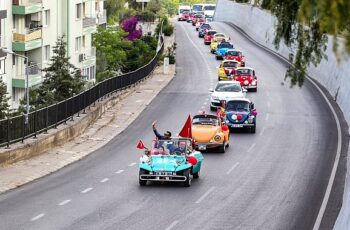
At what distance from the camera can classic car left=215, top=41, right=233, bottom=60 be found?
87438 millimetres

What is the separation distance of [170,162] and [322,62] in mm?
37443

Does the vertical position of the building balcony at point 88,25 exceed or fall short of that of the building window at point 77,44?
it exceeds it

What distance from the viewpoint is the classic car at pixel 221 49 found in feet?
287

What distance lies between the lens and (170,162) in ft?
97.7

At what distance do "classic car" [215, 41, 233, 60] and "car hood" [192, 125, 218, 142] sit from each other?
4845 centimetres

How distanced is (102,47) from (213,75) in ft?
76.0

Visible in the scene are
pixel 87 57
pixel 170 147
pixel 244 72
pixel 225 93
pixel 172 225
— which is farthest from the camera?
pixel 87 57

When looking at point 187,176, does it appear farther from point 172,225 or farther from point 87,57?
point 87,57

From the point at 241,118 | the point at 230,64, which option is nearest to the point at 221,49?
the point at 230,64

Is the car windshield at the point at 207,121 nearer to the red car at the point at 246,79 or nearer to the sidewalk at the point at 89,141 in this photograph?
the sidewalk at the point at 89,141

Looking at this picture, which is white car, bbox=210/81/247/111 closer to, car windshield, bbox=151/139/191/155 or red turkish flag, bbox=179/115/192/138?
red turkish flag, bbox=179/115/192/138

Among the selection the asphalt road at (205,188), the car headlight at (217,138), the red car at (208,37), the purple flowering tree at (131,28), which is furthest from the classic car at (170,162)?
the purple flowering tree at (131,28)

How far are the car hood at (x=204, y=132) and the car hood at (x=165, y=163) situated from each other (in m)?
7.53

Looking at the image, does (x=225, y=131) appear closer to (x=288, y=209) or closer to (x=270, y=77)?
(x=288, y=209)
